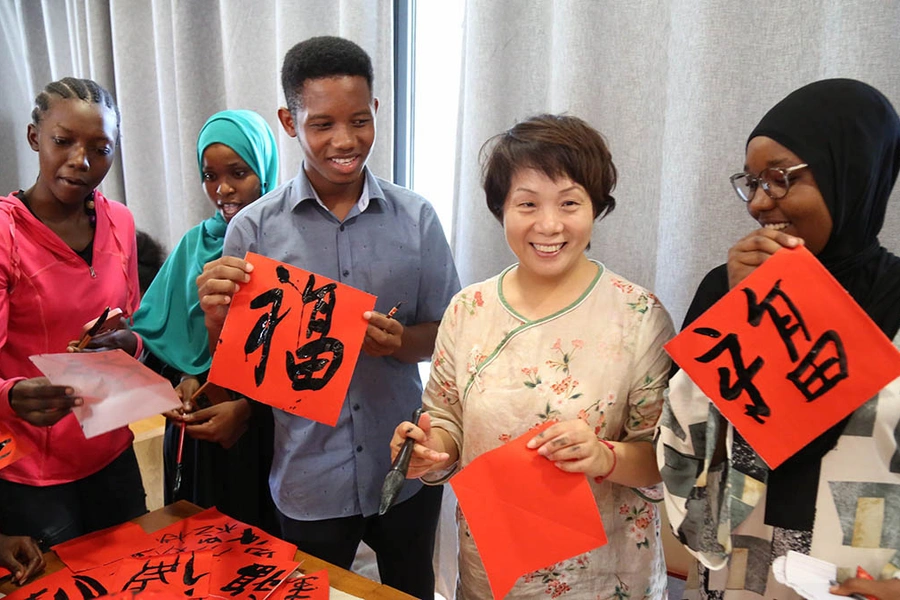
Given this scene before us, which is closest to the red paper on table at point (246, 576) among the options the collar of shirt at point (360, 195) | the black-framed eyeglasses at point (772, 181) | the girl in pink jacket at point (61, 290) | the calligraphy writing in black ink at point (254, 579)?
the calligraphy writing in black ink at point (254, 579)

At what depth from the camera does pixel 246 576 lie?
0.98 metres

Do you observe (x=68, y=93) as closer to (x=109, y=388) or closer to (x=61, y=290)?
(x=61, y=290)

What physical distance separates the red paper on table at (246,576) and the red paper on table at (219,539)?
2 centimetres

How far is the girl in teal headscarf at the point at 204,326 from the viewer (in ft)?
4.73

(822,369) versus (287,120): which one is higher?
(287,120)

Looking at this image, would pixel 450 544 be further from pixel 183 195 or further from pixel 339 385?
pixel 183 195

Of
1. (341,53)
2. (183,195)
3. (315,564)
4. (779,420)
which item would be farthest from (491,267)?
(183,195)

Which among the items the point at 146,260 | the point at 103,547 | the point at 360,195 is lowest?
the point at 103,547

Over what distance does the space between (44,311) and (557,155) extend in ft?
3.46

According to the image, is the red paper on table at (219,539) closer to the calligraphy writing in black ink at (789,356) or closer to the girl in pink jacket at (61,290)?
the girl in pink jacket at (61,290)

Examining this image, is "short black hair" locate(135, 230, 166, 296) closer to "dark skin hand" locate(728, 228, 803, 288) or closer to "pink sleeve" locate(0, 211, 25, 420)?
"pink sleeve" locate(0, 211, 25, 420)

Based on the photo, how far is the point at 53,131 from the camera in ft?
4.16

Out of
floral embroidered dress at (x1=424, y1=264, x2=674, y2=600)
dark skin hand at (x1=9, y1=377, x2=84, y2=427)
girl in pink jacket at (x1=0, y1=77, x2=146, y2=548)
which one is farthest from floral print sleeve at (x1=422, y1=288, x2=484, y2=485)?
girl in pink jacket at (x1=0, y1=77, x2=146, y2=548)

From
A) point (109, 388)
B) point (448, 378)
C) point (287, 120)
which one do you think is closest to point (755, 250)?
point (448, 378)
